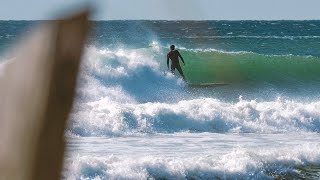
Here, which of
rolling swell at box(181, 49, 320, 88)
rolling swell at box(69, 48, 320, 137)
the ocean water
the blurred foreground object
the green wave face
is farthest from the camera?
the green wave face

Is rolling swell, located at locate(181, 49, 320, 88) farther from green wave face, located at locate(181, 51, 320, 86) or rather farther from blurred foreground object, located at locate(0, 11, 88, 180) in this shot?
blurred foreground object, located at locate(0, 11, 88, 180)

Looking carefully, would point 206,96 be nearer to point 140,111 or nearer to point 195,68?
point 140,111

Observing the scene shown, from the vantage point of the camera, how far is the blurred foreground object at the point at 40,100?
1.69 ft

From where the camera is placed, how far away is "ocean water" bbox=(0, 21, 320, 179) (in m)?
12.6

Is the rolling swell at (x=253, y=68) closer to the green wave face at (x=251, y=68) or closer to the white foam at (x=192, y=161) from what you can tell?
the green wave face at (x=251, y=68)

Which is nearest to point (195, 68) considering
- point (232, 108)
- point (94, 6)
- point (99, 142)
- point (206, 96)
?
point (206, 96)

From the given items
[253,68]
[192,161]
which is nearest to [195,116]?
[192,161]

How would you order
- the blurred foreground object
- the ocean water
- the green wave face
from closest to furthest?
the blurred foreground object < the ocean water < the green wave face

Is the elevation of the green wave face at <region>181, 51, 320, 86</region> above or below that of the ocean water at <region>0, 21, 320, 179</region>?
above

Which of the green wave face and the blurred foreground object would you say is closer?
the blurred foreground object

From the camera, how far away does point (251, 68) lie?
33688 millimetres

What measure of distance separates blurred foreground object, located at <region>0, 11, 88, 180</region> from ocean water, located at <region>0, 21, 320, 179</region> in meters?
0.01

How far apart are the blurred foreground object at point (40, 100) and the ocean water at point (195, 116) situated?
0.04 ft

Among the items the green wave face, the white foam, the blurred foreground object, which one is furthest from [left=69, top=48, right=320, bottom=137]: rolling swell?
the blurred foreground object
